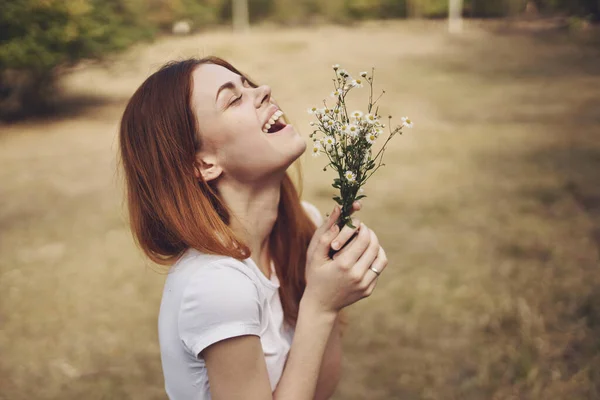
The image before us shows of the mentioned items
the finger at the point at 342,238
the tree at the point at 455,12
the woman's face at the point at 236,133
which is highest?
the tree at the point at 455,12

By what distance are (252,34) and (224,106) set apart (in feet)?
53.5

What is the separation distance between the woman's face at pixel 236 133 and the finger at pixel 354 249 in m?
0.26

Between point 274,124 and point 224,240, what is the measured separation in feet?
1.17

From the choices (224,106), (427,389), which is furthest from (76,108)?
(224,106)

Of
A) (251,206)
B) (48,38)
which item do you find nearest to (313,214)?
(251,206)

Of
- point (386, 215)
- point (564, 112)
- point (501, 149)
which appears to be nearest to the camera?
point (386, 215)

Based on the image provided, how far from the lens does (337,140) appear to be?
4.65ft

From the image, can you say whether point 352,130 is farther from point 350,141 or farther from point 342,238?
point 342,238

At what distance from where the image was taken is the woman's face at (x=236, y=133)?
1.54 meters

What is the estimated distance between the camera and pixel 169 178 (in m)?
1.55

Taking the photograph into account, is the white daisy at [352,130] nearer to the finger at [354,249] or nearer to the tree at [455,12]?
the finger at [354,249]

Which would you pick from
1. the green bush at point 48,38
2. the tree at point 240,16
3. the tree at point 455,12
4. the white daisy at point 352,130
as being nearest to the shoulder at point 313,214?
the white daisy at point 352,130

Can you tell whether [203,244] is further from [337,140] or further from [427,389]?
[427,389]

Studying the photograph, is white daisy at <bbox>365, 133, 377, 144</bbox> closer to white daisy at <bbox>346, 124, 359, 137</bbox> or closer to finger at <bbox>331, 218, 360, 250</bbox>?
white daisy at <bbox>346, 124, 359, 137</bbox>
